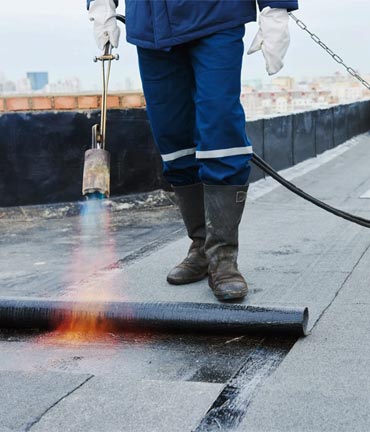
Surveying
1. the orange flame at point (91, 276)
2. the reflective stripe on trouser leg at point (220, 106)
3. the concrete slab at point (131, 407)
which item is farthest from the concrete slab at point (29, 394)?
the reflective stripe on trouser leg at point (220, 106)

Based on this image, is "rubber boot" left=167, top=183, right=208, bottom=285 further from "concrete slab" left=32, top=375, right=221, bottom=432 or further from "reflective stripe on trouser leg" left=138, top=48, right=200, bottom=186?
"concrete slab" left=32, top=375, right=221, bottom=432

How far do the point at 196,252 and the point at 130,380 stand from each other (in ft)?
4.32

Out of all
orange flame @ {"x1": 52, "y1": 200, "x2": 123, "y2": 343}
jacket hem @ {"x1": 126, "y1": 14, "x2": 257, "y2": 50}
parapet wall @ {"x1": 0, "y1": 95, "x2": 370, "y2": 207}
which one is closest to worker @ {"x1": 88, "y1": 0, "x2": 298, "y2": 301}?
jacket hem @ {"x1": 126, "y1": 14, "x2": 257, "y2": 50}

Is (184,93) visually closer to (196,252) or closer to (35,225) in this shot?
(196,252)

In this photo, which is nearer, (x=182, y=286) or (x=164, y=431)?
(x=164, y=431)

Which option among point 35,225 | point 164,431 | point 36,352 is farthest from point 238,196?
point 35,225

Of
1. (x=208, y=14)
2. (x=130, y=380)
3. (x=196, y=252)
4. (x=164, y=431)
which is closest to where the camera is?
(x=164, y=431)

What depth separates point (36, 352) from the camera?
9.02 ft

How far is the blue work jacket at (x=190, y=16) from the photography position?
Result: 10.5 ft

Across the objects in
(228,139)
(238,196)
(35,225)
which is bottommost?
(35,225)

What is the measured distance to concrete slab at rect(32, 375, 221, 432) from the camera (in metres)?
2.09

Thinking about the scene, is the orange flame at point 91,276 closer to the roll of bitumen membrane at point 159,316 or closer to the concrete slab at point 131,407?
the roll of bitumen membrane at point 159,316

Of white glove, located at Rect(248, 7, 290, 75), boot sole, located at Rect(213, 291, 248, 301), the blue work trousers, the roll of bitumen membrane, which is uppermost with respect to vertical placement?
white glove, located at Rect(248, 7, 290, 75)

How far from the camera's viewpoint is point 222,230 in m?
3.39
